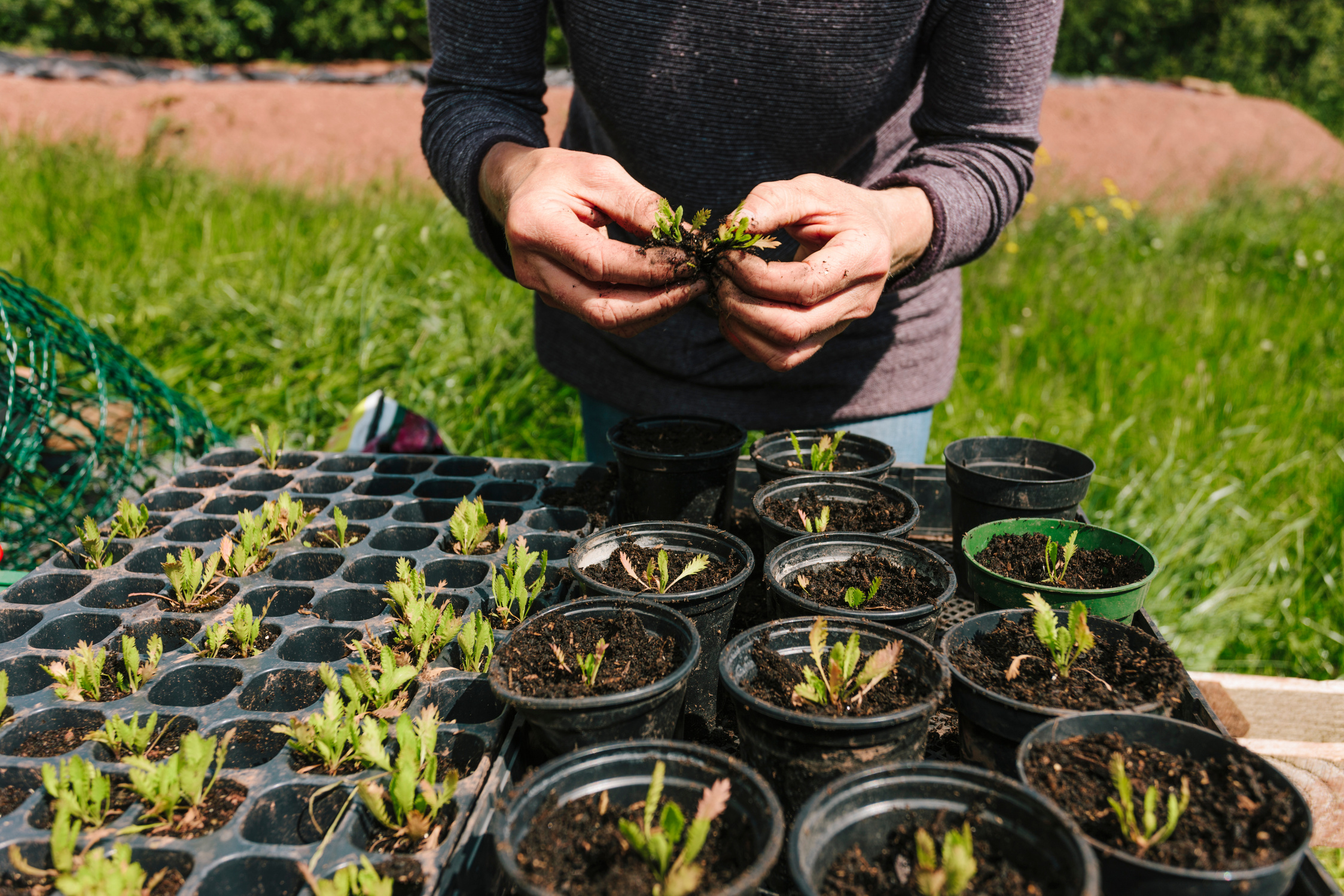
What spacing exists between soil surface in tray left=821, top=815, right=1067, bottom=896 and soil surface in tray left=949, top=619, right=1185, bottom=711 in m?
0.27

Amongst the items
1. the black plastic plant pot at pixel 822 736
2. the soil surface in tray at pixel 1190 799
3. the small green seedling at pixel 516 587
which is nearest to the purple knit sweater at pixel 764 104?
the small green seedling at pixel 516 587

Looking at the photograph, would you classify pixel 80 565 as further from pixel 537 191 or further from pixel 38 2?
pixel 38 2

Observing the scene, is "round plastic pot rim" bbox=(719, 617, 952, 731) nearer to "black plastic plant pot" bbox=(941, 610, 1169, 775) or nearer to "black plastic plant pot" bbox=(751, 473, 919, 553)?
"black plastic plant pot" bbox=(941, 610, 1169, 775)

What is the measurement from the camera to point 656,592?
4.76 feet

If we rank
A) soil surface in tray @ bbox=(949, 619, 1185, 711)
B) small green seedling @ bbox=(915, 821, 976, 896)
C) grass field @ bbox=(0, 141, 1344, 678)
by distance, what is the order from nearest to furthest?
small green seedling @ bbox=(915, 821, 976, 896)
soil surface in tray @ bbox=(949, 619, 1185, 711)
grass field @ bbox=(0, 141, 1344, 678)

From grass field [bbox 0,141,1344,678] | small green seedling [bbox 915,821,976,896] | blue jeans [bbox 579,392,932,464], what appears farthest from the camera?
grass field [bbox 0,141,1344,678]

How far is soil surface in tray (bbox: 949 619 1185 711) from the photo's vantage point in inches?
45.7

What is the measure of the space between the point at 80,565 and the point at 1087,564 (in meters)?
1.95

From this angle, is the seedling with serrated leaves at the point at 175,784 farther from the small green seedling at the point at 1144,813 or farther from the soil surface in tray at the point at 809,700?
the small green seedling at the point at 1144,813

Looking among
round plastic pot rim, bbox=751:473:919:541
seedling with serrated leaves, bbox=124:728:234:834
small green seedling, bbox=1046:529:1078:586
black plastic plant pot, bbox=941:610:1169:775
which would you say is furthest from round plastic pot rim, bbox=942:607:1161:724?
seedling with serrated leaves, bbox=124:728:234:834

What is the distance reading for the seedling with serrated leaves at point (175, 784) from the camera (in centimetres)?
108

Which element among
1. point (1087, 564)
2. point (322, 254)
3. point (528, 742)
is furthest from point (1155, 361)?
point (322, 254)

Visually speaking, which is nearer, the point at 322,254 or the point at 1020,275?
the point at 322,254

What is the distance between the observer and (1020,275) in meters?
5.13
